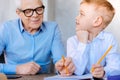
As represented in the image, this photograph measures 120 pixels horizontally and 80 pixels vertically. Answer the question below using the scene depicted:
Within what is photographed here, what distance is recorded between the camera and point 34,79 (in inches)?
57.6

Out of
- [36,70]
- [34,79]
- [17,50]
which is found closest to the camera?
[34,79]

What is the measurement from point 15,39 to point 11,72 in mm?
275

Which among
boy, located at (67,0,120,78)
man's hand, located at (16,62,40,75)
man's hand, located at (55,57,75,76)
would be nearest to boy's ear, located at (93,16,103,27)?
boy, located at (67,0,120,78)

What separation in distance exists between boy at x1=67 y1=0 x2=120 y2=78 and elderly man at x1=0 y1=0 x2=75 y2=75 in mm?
346

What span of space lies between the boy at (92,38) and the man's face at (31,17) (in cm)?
37

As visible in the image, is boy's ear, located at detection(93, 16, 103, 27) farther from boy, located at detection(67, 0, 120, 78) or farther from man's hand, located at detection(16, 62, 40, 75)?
man's hand, located at detection(16, 62, 40, 75)

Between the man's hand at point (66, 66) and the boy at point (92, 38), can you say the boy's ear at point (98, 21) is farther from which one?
the man's hand at point (66, 66)

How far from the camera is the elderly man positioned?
188cm

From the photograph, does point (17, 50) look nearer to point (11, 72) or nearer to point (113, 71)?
point (11, 72)

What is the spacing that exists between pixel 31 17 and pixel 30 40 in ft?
0.56

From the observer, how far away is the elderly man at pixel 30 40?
188 centimetres

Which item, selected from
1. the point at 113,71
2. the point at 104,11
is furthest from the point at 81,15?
the point at 113,71

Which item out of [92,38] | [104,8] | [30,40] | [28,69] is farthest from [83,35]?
[30,40]

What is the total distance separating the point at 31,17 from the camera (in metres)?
1.86
